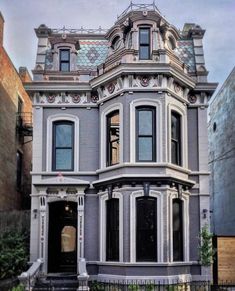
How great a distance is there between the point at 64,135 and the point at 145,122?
3477 millimetres

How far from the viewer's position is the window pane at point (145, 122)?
18.4 meters

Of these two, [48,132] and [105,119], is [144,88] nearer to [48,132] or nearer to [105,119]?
[105,119]

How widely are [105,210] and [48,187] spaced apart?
2.39 meters

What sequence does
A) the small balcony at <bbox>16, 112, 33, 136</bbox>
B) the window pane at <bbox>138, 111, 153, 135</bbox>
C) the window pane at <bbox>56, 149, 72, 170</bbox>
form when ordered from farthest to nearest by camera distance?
the small balcony at <bbox>16, 112, 33, 136</bbox>
the window pane at <bbox>56, 149, 72, 170</bbox>
the window pane at <bbox>138, 111, 153, 135</bbox>

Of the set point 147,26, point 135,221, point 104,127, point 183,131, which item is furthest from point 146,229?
point 147,26

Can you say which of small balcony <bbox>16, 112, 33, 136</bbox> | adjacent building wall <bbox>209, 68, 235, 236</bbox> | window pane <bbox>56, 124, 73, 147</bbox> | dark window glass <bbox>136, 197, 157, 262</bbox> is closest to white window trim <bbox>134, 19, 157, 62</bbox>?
window pane <bbox>56, 124, 73, 147</bbox>

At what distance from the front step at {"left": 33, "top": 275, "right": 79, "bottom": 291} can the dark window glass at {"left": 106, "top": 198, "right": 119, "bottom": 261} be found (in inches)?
60.4

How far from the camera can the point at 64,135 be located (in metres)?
→ 19.9

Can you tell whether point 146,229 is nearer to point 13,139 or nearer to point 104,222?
point 104,222

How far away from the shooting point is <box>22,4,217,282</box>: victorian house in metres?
17.8

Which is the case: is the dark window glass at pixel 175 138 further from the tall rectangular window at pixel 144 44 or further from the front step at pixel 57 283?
the front step at pixel 57 283

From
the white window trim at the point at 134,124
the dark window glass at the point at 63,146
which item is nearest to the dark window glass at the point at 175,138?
the white window trim at the point at 134,124

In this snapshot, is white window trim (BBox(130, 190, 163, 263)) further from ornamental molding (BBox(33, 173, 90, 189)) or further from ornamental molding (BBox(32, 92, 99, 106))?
ornamental molding (BBox(32, 92, 99, 106))

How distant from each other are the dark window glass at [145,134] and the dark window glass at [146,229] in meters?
1.56
